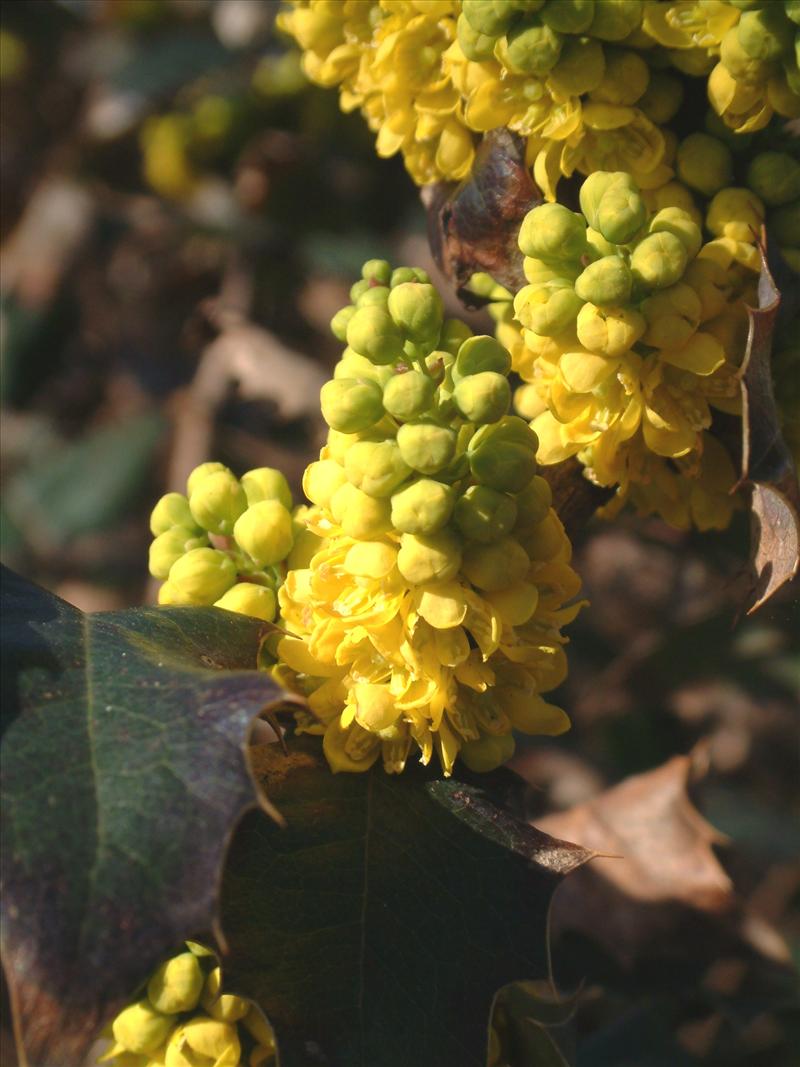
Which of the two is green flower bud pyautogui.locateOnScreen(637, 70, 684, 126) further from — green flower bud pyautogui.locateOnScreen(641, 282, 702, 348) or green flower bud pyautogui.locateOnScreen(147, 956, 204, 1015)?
green flower bud pyautogui.locateOnScreen(147, 956, 204, 1015)

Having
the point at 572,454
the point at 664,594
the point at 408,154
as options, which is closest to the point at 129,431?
the point at 664,594

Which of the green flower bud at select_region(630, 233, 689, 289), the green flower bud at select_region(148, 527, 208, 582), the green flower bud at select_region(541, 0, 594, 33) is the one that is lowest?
the green flower bud at select_region(148, 527, 208, 582)

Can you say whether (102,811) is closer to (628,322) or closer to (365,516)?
(365,516)

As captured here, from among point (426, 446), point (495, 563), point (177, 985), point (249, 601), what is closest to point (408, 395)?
point (426, 446)

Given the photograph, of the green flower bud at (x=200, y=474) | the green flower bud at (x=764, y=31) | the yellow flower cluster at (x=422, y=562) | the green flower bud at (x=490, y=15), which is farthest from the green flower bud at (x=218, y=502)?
the green flower bud at (x=764, y=31)

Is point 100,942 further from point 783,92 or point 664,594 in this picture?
point 664,594

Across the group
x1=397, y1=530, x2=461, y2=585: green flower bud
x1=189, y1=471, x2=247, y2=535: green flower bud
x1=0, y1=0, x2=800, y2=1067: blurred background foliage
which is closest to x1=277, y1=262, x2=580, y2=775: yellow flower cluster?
x1=397, y1=530, x2=461, y2=585: green flower bud

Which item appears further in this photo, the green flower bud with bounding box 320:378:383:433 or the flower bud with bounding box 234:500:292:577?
the flower bud with bounding box 234:500:292:577

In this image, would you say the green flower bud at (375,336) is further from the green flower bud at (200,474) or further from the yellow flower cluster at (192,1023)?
the yellow flower cluster at (192,1023)
